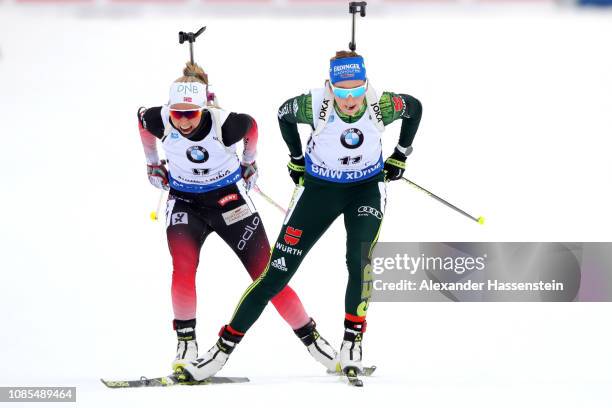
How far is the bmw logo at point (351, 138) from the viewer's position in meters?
6.55

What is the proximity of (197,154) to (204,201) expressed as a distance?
1.06 feet

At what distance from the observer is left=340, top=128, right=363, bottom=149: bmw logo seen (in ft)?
21.5

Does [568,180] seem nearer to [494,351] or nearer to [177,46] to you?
[494,351]

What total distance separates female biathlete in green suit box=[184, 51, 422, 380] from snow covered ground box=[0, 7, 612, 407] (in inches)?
15.3

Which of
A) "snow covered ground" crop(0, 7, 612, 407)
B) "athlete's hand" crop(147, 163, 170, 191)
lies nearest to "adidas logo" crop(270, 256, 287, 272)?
"snow covered ground" crop(0, 7, 612, 407)

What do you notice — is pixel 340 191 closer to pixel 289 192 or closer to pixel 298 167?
pixel 298 167

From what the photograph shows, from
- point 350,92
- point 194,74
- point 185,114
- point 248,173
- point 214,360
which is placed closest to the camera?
point 350,92

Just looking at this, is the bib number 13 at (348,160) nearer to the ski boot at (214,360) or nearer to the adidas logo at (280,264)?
the adidas logo at (280,264)

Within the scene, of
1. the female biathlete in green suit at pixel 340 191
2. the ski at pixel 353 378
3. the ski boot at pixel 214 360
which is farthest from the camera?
the ski boot at pixel 214 360

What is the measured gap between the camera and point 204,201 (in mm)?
7074

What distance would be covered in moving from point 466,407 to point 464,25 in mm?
14559

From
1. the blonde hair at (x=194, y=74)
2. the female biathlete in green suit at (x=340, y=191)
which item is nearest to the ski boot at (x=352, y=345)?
the female biathlete in green suit at (x=340, y=191)

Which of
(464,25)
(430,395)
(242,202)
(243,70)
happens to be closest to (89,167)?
(243,70)

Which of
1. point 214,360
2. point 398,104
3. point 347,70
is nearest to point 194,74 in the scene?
point 347,70
